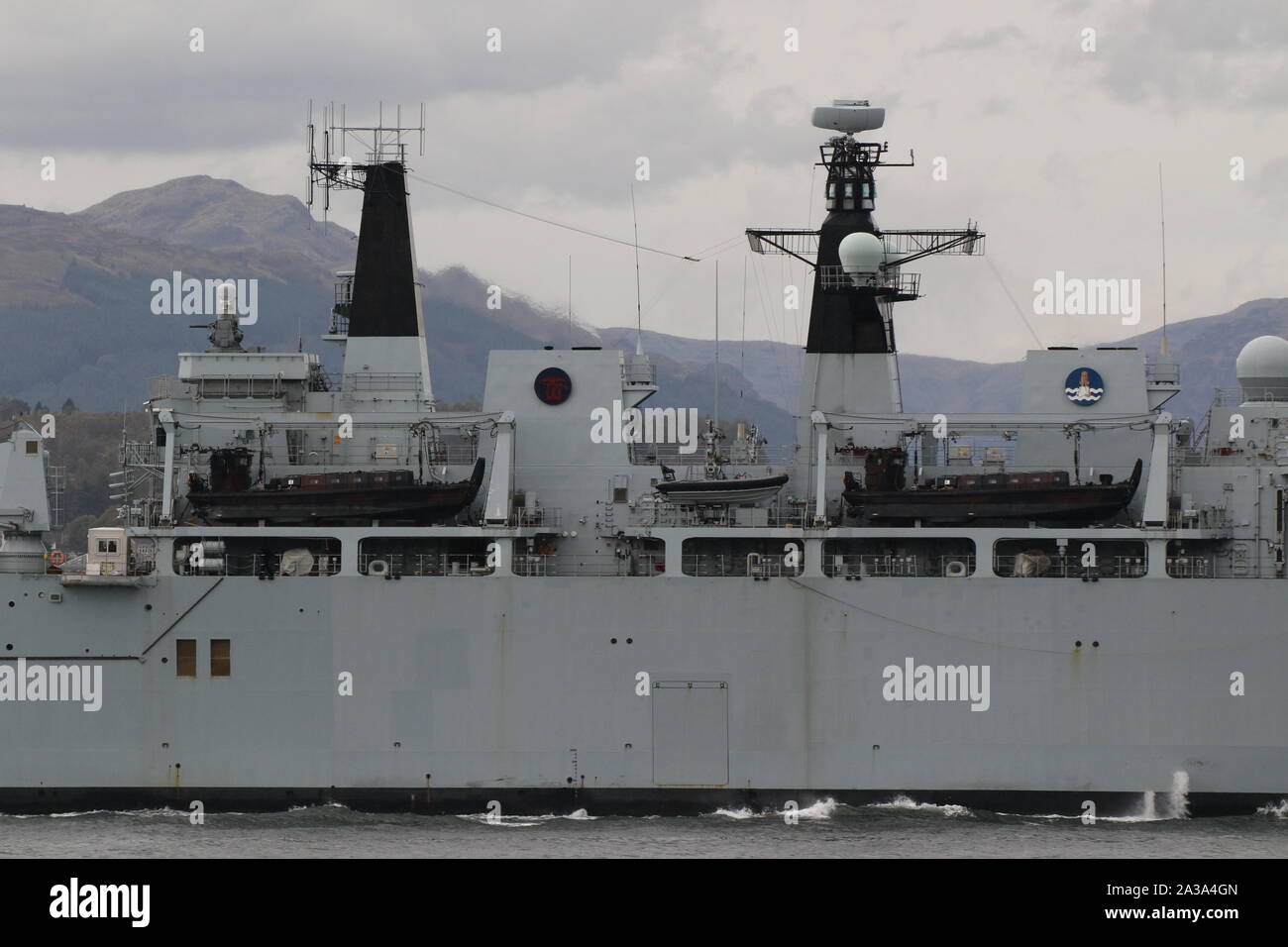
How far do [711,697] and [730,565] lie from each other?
2.83m

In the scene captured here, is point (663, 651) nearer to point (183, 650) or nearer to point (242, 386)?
point (183, 650)

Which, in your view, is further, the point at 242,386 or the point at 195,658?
the point at 242,386

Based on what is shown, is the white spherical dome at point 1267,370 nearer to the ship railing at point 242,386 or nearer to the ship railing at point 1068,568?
the ship railing at point 1068,568

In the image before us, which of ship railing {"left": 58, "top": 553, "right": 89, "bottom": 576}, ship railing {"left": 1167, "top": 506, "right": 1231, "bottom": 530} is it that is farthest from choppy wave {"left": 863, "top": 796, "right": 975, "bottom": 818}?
ship railing {"left": 58, "top": 553, "right": 89, "bottom": 576}

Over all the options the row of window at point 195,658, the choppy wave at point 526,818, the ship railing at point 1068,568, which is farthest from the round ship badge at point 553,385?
the ship railing at point 1068,568

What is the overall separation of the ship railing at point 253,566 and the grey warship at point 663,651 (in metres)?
0.07

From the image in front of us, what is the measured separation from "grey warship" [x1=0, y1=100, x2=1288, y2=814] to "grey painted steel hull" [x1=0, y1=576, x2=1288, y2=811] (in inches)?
2.0

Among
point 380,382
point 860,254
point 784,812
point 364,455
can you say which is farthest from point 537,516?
point 860,254

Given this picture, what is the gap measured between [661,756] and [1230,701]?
10408 mm

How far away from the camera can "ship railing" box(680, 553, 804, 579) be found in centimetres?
3412

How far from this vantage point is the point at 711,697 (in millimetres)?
32938

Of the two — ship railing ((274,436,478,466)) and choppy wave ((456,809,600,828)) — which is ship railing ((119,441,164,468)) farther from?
choppy wave ((456,809,600,828))

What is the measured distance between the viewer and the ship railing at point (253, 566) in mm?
33656

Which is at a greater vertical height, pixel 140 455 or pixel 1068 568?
pixel 140 455
